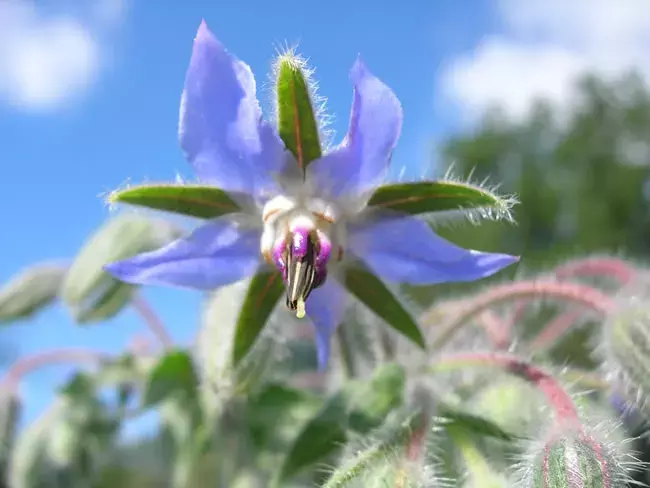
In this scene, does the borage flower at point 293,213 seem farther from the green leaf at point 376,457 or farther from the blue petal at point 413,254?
the green leaf at point 376,457

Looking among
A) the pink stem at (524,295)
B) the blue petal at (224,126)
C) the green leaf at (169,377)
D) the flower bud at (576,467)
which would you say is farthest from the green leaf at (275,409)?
the flower bud at (576,467)

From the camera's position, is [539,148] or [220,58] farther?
[539,148]

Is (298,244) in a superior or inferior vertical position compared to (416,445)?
superior

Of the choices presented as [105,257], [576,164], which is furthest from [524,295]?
[576,164]

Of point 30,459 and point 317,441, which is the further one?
point 30,459

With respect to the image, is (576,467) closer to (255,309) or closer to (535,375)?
(535,375)

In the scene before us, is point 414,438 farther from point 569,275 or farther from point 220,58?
point 569,275

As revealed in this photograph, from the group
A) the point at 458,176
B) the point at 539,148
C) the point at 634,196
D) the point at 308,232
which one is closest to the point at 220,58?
the point at 308,232

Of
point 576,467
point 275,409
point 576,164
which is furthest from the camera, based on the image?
point 576,164
